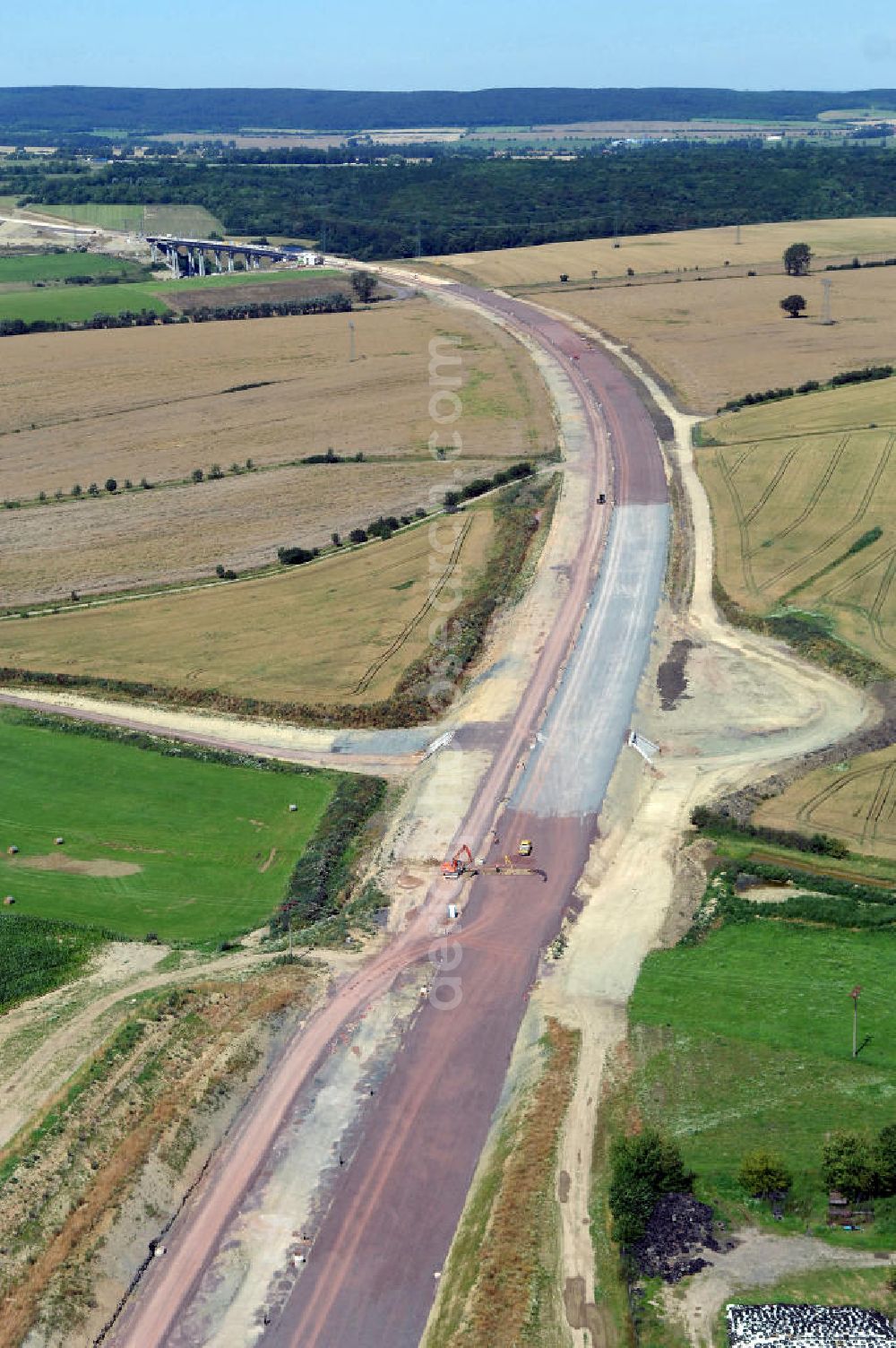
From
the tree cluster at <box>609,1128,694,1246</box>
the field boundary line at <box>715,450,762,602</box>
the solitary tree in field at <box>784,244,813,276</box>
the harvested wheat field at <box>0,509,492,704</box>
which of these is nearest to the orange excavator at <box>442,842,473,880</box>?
the harvested wheat field at <box>0,509,492,704</box>

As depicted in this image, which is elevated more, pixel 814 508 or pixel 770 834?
pixel 814 508

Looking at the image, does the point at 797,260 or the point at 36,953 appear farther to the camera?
the point at 797,260

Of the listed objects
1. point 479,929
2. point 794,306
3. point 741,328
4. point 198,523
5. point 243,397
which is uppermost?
point 794,306

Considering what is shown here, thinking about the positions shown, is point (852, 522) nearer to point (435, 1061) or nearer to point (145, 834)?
point (145, 834)

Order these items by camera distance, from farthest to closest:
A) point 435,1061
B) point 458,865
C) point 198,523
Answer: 1. point 198,523
2. point 458,865
3. point 435,1061

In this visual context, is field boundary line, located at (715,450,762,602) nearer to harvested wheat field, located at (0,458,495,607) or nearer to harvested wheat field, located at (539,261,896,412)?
harvested wheat field, located at (0,458,495,607)

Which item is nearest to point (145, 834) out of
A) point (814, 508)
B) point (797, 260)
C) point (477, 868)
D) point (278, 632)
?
point (477, 868)

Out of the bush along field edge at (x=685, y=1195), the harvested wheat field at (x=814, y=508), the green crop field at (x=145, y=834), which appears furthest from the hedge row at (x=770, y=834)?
the harvested wheat field at (x=814, y=508)
